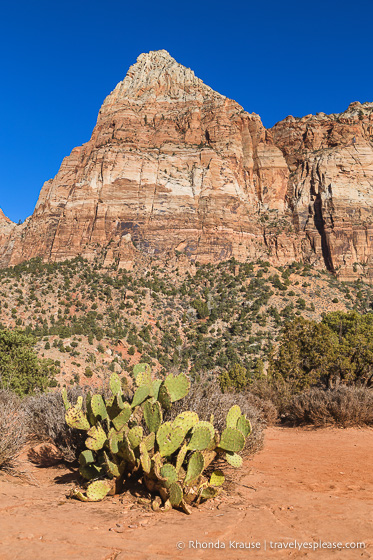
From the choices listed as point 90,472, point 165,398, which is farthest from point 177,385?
point 90,472

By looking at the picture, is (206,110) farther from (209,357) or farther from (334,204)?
(209,357)

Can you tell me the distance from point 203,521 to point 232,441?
0.94m

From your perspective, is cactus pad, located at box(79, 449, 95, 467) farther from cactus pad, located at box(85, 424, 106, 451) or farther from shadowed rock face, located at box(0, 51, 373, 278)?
shadowed rock face, located at box(0, 51, 373, 278)

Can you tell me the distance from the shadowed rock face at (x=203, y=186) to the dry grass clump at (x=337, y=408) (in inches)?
1712

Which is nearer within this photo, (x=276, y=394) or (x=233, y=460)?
(x=233, y=460)

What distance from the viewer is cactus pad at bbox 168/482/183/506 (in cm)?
392

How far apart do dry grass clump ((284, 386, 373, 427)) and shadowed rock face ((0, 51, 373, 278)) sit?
4349cm

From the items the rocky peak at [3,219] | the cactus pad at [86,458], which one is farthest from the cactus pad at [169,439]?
the rocky peak at [3,219]

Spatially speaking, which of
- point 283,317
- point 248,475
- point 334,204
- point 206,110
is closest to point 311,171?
point 334,204

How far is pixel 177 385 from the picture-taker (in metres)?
5.12

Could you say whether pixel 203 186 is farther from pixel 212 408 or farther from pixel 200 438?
pixel 200 438

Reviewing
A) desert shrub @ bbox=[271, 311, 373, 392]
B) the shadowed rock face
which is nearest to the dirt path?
desert shrub @ bbox=[271, 311, 373, 392]

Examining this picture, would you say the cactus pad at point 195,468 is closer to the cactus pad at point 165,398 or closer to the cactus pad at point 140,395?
the cactus pad at point 165,398

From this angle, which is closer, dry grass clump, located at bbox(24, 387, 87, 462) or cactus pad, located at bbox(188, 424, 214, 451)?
cactus pad, located at bbox(188, 424, 214, 451)
